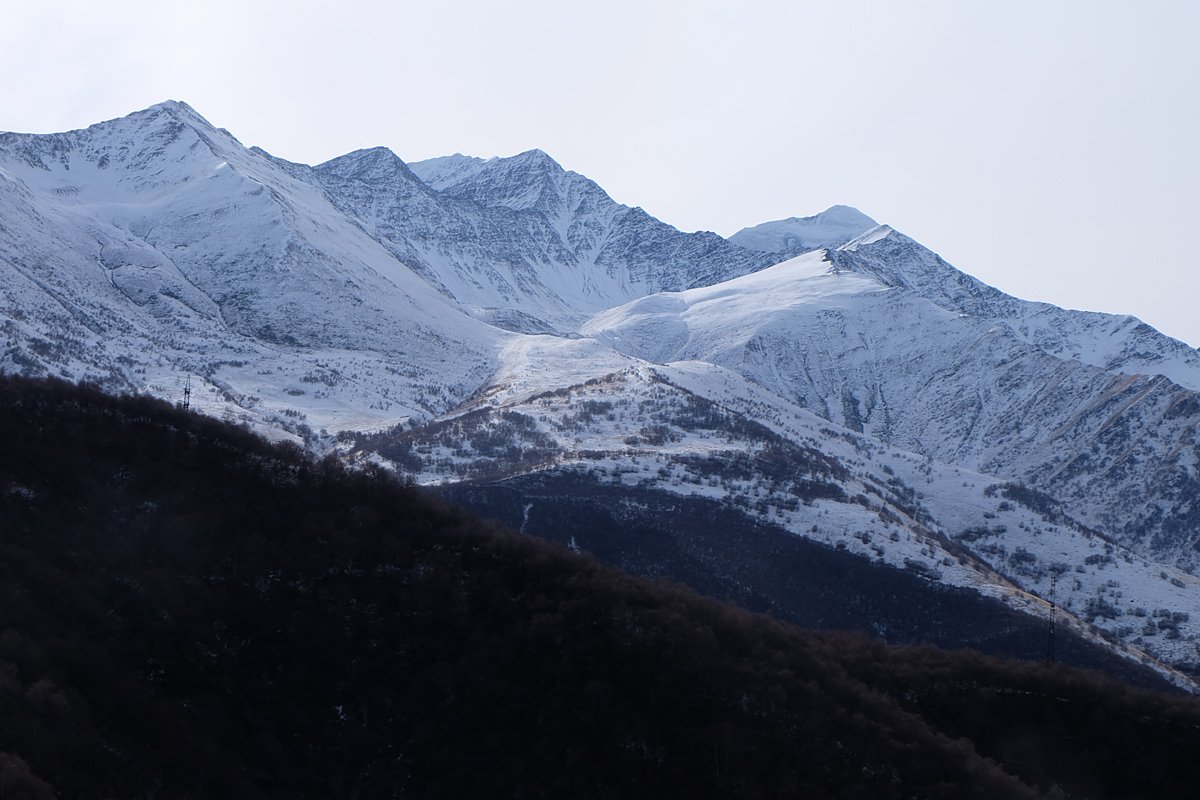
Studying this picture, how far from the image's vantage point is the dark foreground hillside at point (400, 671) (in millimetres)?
61125

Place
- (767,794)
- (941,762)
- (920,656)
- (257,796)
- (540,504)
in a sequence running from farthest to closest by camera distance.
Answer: (540,504)
(920,656)
(941,762)
(767,794)
(257,796)

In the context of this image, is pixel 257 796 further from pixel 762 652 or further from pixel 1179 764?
pixel 1179 764

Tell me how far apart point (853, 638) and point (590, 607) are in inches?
901

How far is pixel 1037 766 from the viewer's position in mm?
74750

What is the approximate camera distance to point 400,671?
232 ft

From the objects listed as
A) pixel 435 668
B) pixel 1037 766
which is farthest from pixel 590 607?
pixel 1037 766

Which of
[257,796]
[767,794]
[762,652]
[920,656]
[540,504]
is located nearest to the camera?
[257,796]

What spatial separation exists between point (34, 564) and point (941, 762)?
149 feet

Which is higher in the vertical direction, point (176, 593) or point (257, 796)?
point (176, 593)

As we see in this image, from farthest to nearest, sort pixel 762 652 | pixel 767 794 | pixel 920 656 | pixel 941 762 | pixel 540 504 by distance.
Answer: pixel 540 504
pixel 920 656
pixel 762 652
pixel 941 762
pixel 767 794

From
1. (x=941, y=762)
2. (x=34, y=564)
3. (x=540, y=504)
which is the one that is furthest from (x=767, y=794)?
(x=540, y=504)

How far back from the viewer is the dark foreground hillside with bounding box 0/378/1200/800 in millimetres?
61125

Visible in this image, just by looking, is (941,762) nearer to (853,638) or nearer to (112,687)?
(853,638)

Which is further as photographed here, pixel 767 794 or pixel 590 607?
pixel 590 607
